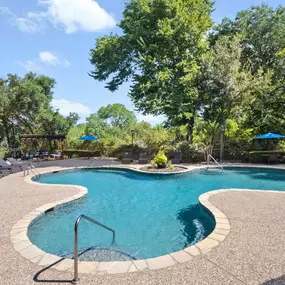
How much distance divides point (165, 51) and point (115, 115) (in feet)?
99.8

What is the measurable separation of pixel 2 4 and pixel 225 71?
1246 centimetres

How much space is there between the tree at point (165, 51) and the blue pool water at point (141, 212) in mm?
5894

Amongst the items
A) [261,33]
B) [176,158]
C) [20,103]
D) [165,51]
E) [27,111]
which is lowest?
[176,158]

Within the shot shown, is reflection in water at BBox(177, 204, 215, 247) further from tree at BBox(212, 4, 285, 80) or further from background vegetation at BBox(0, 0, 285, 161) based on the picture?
tree at BBox(212, 4, 285, 80)

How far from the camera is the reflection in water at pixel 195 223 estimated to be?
5.12 metres

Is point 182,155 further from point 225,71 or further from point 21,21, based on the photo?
point 21,21

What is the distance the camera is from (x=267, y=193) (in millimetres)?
7133

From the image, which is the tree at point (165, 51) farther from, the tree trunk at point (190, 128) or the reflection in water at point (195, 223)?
the reflection in water at point (195, 223)

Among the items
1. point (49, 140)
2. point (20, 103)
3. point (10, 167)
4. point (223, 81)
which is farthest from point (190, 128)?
point (20, 103)

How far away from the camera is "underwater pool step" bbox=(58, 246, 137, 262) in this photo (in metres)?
4.13

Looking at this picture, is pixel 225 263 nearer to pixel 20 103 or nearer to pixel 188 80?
pixel 188 80

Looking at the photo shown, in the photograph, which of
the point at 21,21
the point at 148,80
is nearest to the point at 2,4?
the point at 21,21

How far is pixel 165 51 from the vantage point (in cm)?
1705

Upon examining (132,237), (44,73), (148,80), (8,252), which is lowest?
(132,237)
